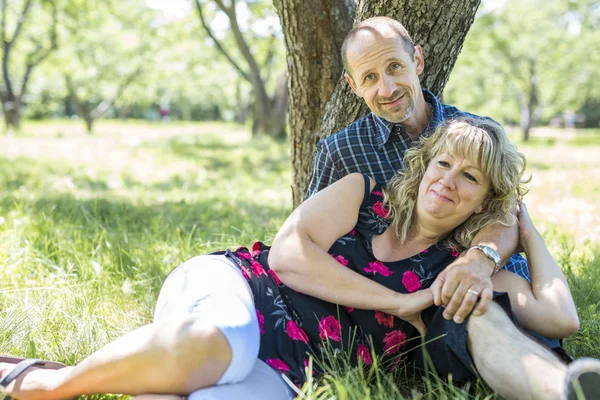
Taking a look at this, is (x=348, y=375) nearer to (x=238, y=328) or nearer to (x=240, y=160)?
(x=238, y=328)

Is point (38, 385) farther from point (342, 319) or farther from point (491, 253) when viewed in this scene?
point (491, 253)

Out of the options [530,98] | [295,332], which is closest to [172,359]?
[295,332]

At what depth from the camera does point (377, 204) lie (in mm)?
2703

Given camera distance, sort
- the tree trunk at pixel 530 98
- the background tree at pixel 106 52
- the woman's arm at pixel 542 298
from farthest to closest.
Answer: the background tree at pixel 106 52, the tree trunk at pixel 530 98, the woman's arm at pixel 542 298

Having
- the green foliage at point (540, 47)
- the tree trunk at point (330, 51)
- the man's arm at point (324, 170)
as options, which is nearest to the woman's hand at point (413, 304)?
the man's arm at point (324, 170)

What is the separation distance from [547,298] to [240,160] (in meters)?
8.41

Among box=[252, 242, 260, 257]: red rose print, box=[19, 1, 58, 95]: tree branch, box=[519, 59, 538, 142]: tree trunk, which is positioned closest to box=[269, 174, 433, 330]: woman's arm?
box=[252, 242, 260, 257]: red rose print

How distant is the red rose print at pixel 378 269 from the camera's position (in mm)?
2505

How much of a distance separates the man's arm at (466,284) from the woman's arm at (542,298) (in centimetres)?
14

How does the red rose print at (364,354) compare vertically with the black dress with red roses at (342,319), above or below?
below

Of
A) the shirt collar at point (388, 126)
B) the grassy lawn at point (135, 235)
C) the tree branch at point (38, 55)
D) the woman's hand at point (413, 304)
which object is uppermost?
the tree branch at point (38, 55)

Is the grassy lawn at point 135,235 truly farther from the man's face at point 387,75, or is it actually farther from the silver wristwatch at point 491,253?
the man's face at point 387,75

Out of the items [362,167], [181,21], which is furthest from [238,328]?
[181,21]

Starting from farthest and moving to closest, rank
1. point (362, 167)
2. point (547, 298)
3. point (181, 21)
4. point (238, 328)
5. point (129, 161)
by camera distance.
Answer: point (181, 21)
point (129, 161)
point (362, 167)
point (547, 298)
point (238, 328)
